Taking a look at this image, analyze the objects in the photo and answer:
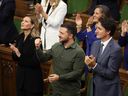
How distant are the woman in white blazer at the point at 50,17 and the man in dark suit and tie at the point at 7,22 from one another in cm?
31

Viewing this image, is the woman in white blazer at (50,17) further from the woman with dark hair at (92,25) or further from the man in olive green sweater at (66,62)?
the man in olive green sweater at (66,62)

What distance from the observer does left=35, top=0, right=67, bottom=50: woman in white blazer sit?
282cm

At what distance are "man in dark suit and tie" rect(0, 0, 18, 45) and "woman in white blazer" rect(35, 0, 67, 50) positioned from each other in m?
0.31

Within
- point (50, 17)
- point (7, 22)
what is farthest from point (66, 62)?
point (7, 22)

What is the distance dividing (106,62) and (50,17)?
0.93 meters

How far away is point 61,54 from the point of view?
7.30ft

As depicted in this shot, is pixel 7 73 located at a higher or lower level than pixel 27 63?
lower

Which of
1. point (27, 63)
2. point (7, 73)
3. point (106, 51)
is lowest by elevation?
point (7, 73)

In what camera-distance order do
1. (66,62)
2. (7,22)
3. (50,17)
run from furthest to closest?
(7,22) < (50,17) < (66,62)

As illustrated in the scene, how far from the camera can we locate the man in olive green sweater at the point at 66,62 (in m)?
2.18

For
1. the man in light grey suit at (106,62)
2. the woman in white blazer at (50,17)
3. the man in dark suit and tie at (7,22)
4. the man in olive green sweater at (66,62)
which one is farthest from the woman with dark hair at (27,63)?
the man in dark suit and tie at (7,22)

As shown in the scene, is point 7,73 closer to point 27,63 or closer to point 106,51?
point 27,63

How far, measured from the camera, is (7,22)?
315 centimetres

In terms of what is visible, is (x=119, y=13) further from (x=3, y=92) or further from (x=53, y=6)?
(x=3, y=92)
